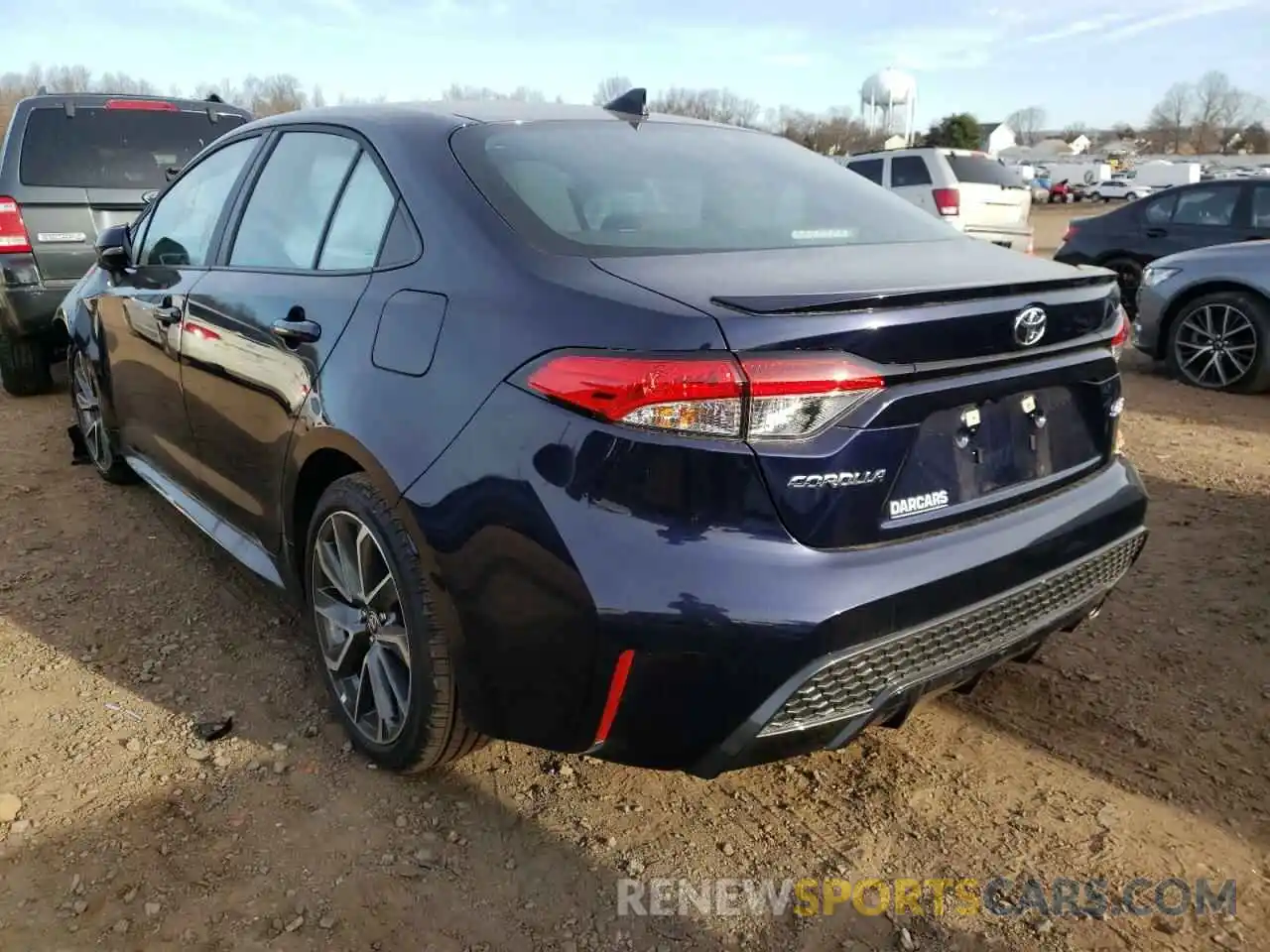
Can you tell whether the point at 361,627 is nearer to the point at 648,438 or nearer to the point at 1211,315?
the point at 648,438

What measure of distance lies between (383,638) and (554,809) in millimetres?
596

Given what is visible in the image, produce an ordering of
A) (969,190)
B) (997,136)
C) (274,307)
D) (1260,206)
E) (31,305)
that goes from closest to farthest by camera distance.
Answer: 1. (274,307)
2. (31,305)
3. (1260,206)
4. (969,190)
5. (997,136)

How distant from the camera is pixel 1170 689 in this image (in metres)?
2.97

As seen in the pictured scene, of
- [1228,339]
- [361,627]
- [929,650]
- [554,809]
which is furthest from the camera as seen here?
[1228,339]

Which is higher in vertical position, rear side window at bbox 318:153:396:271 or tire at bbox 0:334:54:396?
rear side window at bbox 318:153:396:271

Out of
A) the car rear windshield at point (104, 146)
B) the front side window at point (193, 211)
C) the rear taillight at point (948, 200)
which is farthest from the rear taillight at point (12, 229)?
the rear taillight at point (948, 200)

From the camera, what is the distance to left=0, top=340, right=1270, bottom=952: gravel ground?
2.09 m

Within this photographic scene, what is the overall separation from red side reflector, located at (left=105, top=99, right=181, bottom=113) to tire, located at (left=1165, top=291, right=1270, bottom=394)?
23.0 ft

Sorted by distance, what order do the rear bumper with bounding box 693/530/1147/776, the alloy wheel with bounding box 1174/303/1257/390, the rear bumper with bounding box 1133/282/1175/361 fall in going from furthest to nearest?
the rear bumper with bounding box 1133/282/1175/361 → the alloy wheel with bounding box 1174/303/1257/390 → the rear bumper with bounding box 693/530/1147/776

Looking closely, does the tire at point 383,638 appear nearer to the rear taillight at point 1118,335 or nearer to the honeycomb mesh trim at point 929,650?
the honeycomb mesh trim at point 929,650

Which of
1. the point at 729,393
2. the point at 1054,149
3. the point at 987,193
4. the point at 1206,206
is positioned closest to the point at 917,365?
the point at 729,393

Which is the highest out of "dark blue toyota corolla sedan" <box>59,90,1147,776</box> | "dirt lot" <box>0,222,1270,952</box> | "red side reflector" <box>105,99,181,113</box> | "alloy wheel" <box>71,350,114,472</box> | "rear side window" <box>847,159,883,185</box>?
"red side reflector" <box>105,99,181,113</box>

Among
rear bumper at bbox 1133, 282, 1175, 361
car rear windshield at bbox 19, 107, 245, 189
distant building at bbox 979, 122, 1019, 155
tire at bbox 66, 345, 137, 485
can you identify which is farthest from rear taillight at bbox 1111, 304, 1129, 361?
distant building at bbox 979, 122, 1019, 155

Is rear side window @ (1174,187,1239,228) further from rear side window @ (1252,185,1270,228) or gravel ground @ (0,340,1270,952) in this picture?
gravel ground @ (0,340,1270,952)
